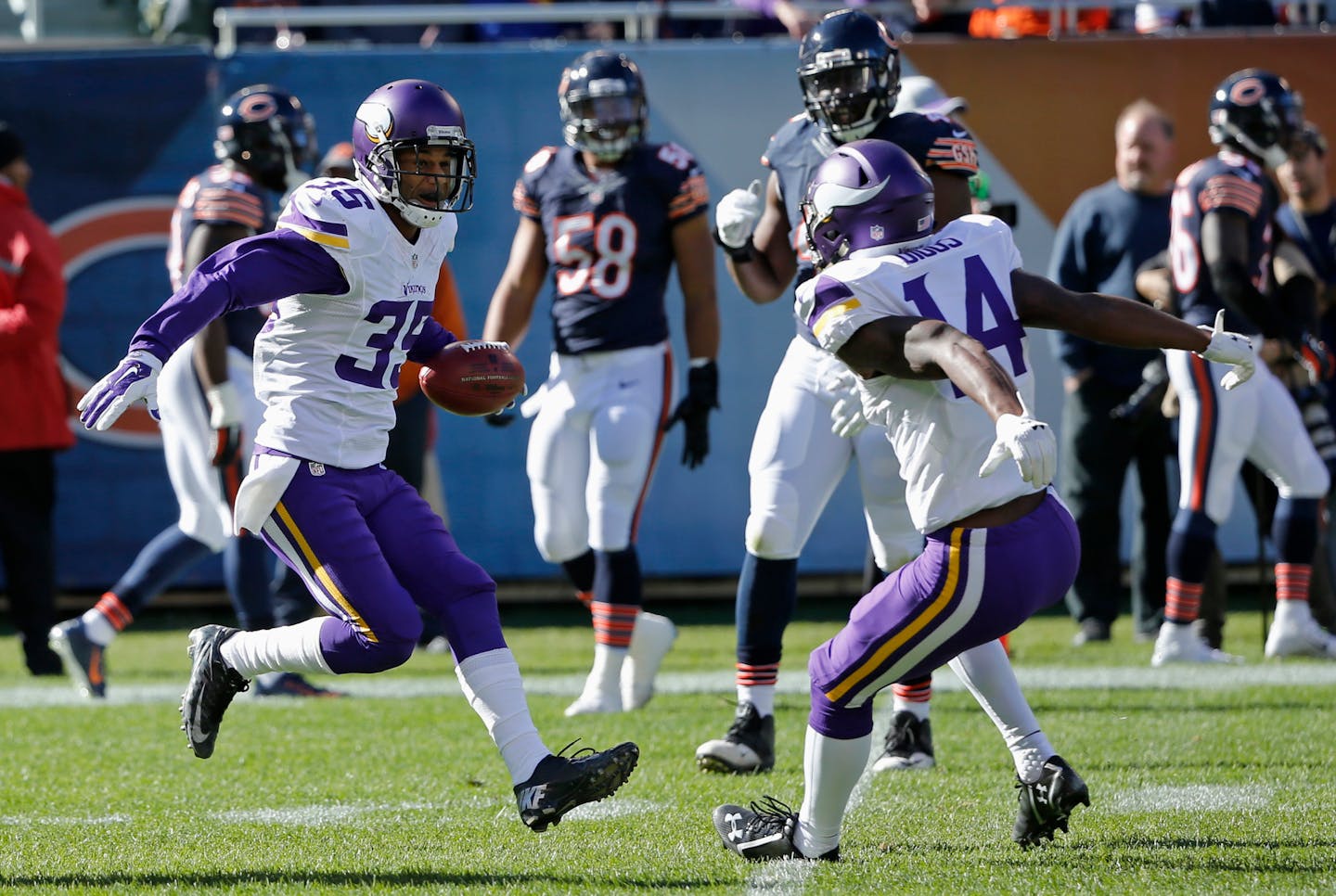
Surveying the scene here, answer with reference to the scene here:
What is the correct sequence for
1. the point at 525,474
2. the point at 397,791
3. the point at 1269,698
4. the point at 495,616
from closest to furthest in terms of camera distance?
the point at 495,616
the point at 397,791
the point at 1269,698
the point at 525,474

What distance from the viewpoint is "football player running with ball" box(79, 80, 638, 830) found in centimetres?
332

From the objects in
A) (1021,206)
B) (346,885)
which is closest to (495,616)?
(346,885)

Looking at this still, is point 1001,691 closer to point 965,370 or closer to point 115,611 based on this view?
point 965,370

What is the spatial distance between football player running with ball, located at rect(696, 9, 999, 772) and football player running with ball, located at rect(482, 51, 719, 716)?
903mm

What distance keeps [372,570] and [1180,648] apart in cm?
335

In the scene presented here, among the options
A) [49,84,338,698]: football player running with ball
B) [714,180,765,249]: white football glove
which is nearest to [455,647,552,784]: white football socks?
[714,180,765,249]: white football glove

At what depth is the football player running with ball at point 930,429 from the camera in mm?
2977

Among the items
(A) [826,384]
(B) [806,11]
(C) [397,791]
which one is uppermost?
(B) [806,11]

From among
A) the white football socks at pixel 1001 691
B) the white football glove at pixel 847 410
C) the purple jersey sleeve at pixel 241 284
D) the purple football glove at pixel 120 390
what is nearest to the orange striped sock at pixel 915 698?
the white football glove at pixel 847 410

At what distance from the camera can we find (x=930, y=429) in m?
3.08

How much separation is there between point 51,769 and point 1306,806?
2.97 m

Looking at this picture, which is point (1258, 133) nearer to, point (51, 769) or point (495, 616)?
point (495, 616)

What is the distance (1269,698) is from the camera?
5.02 meters

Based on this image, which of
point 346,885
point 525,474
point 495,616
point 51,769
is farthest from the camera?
point 525,474
